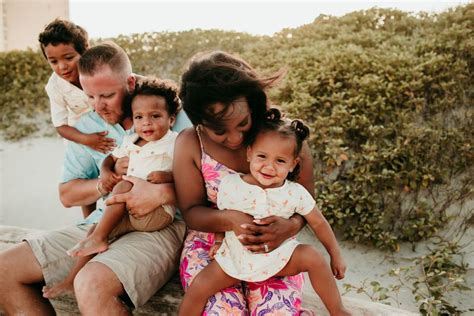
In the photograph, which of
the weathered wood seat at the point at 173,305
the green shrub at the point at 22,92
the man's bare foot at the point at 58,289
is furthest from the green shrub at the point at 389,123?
the green shrub at the point at 22,92

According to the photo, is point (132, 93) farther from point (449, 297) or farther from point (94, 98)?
point (449, 297)

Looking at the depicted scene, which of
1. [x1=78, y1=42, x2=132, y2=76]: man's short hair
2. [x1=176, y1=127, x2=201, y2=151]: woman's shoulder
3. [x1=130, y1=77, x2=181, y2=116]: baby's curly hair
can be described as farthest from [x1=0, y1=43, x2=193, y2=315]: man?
[x1=176, y1=127, x2=201, y2=151]: woman's shoulder

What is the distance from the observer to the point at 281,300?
2193 mm

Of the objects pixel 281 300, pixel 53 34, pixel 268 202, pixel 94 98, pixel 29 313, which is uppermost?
pixel 53 34

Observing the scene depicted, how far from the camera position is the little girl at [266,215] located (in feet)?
7.13

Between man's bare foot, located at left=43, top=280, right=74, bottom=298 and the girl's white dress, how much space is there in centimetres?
76

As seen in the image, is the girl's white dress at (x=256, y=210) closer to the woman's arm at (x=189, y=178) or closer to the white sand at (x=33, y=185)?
the woman's arm at (x=189, y=178)

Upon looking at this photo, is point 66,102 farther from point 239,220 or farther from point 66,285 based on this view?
point 239,220

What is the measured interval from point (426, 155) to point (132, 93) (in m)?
2.72

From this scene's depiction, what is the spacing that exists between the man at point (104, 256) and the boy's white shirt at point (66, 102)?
0.45 m

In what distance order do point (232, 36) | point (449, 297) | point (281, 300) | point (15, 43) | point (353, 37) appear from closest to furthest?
point (281, 300)
point (449, 297)
point (353, 37)
point (232, 36)
point (15, 43)

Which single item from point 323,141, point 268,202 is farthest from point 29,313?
point 323,141

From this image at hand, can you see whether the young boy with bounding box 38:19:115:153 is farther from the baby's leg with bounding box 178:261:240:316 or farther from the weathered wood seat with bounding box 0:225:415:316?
the baby's leg with bounding box 178:261:240:316

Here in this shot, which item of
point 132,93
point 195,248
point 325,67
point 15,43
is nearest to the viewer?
point 195,248
